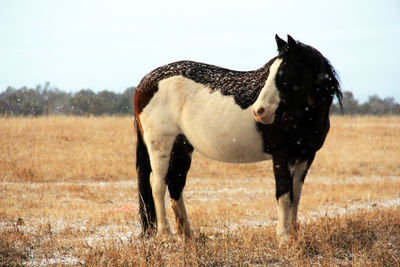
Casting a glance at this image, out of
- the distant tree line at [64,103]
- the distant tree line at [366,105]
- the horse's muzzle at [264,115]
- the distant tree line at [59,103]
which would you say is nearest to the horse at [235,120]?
the horse's muzzle at [264,115]

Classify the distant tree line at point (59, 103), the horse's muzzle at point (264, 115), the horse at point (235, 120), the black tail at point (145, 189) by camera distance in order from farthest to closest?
1. the distant tree line at point (59, 103)
2. the black tail at point (145, 189)
3. the horse at point (235, 120)
4. the horse's muzzle at point (264, 115)

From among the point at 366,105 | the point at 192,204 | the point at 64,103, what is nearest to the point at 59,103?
the point at 64,103

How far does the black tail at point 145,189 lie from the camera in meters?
5.44

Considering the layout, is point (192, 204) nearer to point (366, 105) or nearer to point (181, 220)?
point (181, 220)

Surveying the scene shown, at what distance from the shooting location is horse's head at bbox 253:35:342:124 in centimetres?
415

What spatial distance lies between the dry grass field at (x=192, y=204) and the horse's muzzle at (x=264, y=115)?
1.36m

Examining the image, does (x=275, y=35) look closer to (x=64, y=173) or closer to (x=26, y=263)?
(x=26, y=263)

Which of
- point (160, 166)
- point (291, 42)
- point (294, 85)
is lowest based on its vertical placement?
point (160, 166)

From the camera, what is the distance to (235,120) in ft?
15.2

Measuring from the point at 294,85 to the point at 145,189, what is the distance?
2537mm

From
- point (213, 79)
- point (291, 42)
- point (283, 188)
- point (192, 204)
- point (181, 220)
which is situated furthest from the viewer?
point (192, 204)

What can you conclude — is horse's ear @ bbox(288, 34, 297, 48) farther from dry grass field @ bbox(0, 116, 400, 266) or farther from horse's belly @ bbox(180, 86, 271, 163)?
dry grass field @ bbox(0, 116, 400, 266)

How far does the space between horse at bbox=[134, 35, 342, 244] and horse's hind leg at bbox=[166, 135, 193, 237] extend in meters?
0.01

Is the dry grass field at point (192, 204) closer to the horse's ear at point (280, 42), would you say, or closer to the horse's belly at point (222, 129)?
the horse's belly at point (222, 129)
